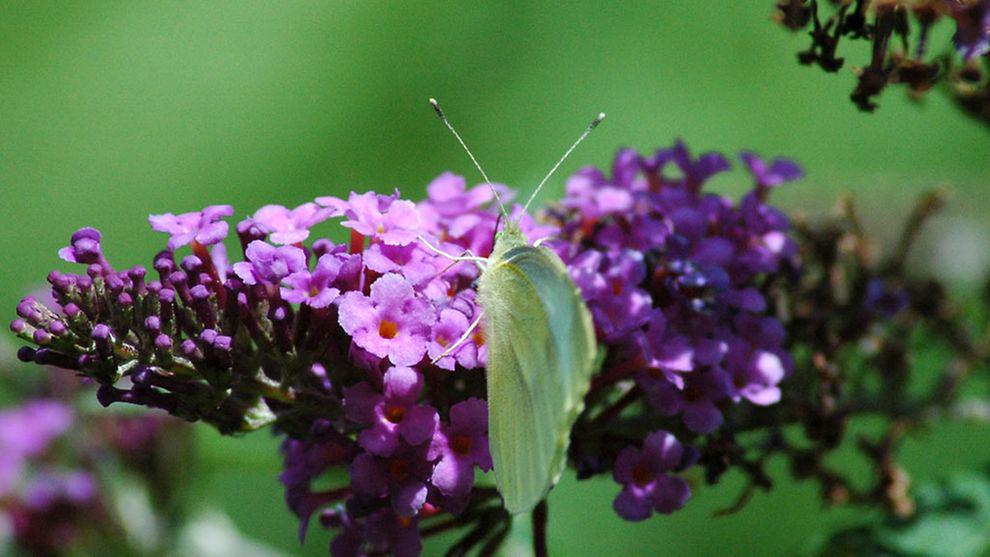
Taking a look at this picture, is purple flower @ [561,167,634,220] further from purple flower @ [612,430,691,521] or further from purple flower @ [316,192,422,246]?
purple flower @ [612,430,691,521]

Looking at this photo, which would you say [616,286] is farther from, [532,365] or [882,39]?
[882,39]

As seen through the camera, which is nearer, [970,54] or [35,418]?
[970,54]

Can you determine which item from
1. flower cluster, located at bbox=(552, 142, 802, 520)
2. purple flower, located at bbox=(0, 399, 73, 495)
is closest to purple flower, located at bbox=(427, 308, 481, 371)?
flower cluster, located at bbox=(552, 142, 802, 520)

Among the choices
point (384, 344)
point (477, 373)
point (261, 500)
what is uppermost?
point (384, 344)

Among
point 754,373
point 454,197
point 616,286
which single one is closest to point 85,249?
point 454,197

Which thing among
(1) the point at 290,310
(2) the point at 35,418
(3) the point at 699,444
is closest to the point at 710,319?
(3) the point at 699,444

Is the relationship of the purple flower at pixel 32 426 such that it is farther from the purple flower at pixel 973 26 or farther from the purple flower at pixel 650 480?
the purple flower at pixel 973 26

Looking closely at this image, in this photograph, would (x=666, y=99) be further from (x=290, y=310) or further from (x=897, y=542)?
(x=290, y=310)
